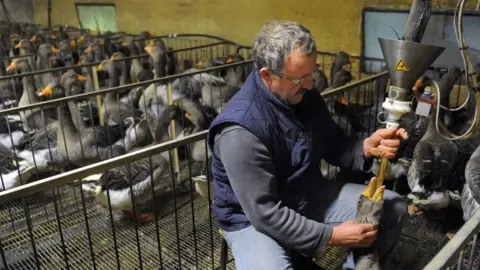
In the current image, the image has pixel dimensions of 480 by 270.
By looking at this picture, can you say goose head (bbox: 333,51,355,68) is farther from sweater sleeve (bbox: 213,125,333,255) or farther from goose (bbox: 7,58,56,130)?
sweater sleeve (bbox: 213,125,333,255)

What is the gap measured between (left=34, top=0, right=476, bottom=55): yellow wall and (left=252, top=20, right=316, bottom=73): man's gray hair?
403cm

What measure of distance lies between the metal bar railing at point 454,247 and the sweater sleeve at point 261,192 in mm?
590

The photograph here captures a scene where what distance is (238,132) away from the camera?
1.81 metres

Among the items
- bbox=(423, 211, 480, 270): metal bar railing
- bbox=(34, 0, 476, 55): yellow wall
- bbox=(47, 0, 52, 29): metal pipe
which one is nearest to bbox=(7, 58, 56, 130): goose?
bbox=(34, 0, 476, 55): yellow wall

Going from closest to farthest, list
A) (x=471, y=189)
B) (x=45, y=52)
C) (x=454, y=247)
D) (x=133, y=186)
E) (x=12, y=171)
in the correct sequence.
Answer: (x=454, y=247) < (x=471, y=189) < (x=133, y=186) < (x=12, y=171) < (x=45, y=52)

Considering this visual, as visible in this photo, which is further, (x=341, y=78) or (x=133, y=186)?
(x=341, y=78)

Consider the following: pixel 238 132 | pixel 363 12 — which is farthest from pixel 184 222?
pixel 363 12

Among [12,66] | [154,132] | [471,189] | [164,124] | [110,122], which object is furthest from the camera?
[12,66]

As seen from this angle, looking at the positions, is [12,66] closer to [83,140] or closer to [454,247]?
[83,140]

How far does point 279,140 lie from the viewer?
1.93 meters

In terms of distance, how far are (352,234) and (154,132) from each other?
333 cm

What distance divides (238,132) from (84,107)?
5.06m

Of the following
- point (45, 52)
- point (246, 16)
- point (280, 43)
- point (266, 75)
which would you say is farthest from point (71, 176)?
point (45, 52)

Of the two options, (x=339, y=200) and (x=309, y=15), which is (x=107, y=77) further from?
(x=339, y=200)
